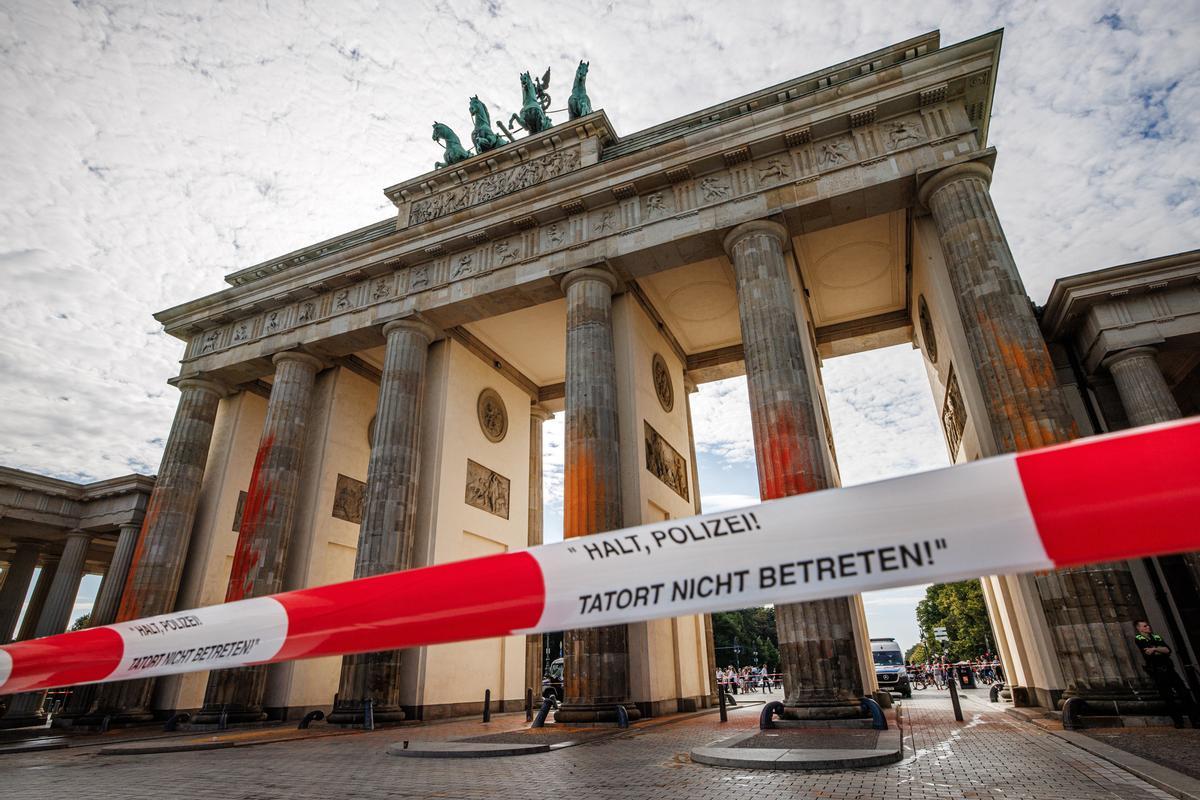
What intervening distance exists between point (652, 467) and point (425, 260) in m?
9.17

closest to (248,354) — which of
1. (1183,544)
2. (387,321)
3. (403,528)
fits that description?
(387,321)

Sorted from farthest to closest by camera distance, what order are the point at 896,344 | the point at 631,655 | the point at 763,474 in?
the point at 896,344
the point at 631,655
the point at 763,474

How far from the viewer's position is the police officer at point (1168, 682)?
27.0 feet

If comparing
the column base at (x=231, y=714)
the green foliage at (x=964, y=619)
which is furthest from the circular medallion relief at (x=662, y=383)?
the green foliage at (x=964, y=619)

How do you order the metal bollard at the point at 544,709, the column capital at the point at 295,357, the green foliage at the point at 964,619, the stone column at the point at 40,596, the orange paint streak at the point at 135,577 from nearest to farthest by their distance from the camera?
the metal bollard at the point at 544,709 → the orange paint streak at the point at 135,577 → the column capital at the point at 295,357 → the stone column at the point at 40,596 → the green foliage at the point at 964,619

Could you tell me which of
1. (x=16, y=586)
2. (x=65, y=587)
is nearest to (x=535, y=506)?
(x=65, y=587)

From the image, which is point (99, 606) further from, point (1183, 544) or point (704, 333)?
point (1183, 544)

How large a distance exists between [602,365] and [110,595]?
18.0 m

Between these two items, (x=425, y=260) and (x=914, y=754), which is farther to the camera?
(x=425, y=260)

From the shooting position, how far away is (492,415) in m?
21.0

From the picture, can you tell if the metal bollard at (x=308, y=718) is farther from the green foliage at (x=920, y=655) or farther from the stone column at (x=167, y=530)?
the green foliage at (x=920, y=655)

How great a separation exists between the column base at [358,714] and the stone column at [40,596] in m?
24.9

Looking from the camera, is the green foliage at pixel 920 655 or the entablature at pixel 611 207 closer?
the entablature at pixel 611 207

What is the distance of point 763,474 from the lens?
12.2 meters
